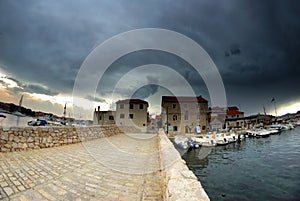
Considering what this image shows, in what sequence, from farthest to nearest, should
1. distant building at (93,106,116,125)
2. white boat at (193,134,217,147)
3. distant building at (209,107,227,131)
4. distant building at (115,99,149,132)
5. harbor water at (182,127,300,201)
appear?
1. distant building at (209,107,227,131)
2. distant building at (93,106,116,125)
3. distant building at (115,99,149,132)
4. white boat at (193,134,217,147)
5. harbor water at (182,127,300,201)

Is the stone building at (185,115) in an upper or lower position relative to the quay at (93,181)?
upper

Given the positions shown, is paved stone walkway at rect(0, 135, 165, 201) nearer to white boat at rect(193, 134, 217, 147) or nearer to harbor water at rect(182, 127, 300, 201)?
harbor water at rect(182, 127, 300, 201)

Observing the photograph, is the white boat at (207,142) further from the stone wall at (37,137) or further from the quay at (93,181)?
the quay at (93,181)

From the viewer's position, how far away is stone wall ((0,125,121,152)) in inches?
229

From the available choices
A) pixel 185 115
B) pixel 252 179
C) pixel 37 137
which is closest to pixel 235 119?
pixel 185 115

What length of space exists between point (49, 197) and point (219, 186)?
946cm

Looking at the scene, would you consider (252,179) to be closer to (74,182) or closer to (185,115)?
(74,182)

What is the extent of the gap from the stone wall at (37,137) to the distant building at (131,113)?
25.0 meters

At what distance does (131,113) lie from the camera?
116 ft

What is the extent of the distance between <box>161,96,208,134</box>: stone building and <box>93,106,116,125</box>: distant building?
13001 mm

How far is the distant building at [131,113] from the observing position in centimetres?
3506


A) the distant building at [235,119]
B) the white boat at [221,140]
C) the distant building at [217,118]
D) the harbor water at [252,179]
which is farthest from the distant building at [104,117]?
the distant building at [235,119]

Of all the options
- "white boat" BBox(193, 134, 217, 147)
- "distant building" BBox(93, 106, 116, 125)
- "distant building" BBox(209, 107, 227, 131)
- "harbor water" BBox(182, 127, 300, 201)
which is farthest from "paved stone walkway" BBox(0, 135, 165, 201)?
"distant building" BBox(209, 107, 227, 131)

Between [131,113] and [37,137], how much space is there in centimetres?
2874
